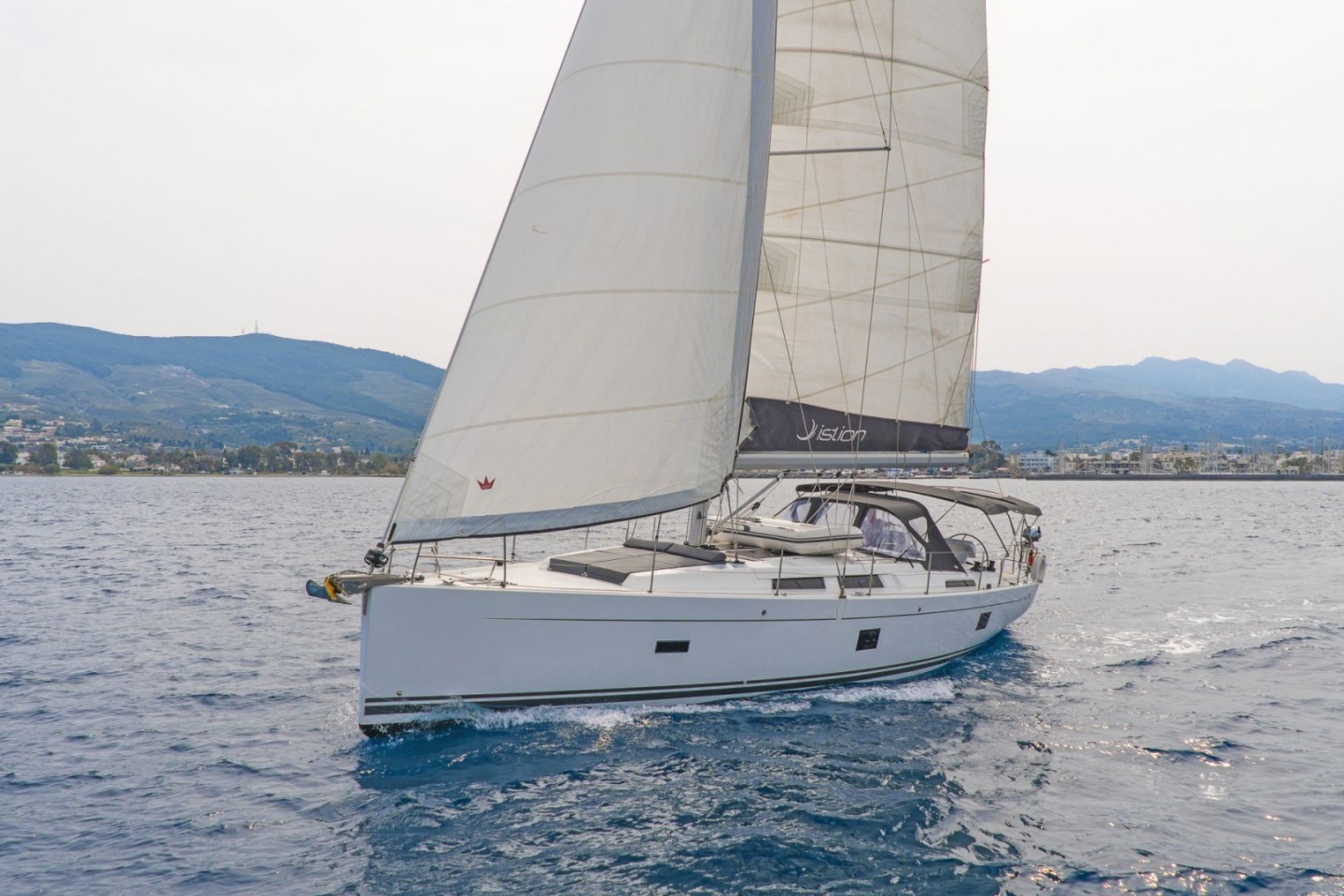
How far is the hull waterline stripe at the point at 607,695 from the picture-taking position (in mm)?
10760

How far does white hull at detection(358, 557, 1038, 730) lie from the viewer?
10.7m

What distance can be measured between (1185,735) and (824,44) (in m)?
11.8

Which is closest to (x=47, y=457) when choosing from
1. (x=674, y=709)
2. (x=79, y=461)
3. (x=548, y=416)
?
(x=79, y=461)

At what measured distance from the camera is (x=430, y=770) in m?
9.88

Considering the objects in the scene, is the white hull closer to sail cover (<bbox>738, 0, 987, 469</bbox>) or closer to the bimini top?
sail cover (<bbox>738, 0, 987, 469</bbox>)

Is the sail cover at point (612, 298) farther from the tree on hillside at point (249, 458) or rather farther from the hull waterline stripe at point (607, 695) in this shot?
the tree on hillside at point (249, 458)

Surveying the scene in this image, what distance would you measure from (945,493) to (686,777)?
344 inches

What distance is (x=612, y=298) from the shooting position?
11.3 meters

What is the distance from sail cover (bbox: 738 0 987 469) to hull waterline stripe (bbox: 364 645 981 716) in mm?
3457

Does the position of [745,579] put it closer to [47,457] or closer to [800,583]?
[800,583]

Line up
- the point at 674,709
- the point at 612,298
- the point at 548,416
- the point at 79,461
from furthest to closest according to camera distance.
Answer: the point at 79,461
the point at 674,709
the point at 612,298
the point at 548,416

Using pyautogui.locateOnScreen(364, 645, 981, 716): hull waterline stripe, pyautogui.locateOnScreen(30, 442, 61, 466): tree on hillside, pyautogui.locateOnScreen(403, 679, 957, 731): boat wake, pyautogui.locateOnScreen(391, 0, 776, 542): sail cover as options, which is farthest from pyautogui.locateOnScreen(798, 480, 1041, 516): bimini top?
pyautogui.locateOnScreen(30, 442, 61, 466): tree on hillside

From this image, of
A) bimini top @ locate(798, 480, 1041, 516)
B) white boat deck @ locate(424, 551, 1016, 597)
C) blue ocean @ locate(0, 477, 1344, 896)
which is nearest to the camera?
blue ocean @ locate(0, 477, 1344, 896)

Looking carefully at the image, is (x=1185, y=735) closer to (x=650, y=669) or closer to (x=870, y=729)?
(x=870, y=729)
